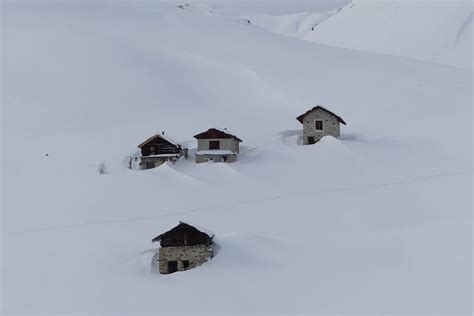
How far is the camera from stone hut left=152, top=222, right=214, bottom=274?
26734mm

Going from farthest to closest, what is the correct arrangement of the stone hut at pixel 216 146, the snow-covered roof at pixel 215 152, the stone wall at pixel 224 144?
the stone wall at pixel 224 144 < the stone hut at pixel 216 146 < the snow-covered roof at pixel 215 152

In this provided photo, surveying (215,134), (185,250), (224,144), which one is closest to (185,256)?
(185,250)

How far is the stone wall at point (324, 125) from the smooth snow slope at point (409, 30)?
113 ft

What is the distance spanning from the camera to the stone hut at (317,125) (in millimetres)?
45281

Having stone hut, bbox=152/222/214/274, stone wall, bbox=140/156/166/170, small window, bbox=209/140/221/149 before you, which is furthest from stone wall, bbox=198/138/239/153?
stone hut, bbox=152/222/214/274

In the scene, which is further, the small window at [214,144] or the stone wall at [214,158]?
the small window at [214,144]

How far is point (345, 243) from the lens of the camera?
28.8 metres

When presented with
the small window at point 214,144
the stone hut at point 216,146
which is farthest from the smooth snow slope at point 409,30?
the small window at point 214,144

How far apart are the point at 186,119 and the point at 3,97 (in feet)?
65.2

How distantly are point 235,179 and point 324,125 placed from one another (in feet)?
32.6

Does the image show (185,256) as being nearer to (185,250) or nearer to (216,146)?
(185,250)

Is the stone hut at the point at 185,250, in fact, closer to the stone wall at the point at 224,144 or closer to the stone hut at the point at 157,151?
the stone hut at the point at 157,151

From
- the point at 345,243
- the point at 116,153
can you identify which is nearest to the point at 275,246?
the point at 345,243

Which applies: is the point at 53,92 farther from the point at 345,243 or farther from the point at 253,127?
the point at 345,243
